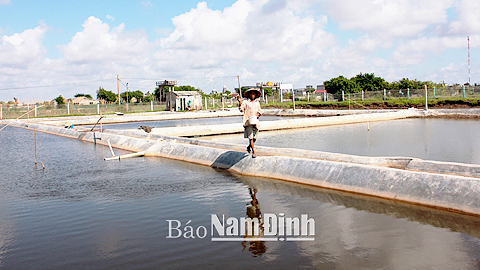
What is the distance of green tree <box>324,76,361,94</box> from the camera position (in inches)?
2492

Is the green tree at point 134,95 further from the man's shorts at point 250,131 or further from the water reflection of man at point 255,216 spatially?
the water reflection of man at point 255,216

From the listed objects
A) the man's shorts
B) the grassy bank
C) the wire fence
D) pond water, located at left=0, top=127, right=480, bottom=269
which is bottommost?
pond water, located at left=0, top=127, right=480, bottom=269

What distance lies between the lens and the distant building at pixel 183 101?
56062 millimetres

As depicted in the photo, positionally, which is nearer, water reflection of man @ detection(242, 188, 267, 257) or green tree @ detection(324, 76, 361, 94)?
water reflection of man @ detection(242, 188, 267, 257)

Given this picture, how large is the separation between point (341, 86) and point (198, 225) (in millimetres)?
61120

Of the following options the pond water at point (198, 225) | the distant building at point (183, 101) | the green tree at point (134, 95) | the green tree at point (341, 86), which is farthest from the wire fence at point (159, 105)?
the green tree at point (134, 95)

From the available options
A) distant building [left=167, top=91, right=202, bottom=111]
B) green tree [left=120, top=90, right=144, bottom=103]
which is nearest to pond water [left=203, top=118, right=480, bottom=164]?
distant building [left=167, top=91, right=202, bottom=111]

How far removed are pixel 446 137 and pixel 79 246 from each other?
17.4 m

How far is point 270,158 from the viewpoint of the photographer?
406 inches

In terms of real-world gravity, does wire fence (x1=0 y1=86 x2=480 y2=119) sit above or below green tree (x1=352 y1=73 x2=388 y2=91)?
below

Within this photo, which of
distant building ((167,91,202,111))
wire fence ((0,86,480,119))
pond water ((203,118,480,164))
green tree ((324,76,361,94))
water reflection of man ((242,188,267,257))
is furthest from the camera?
green tree ((324,76,361,94))

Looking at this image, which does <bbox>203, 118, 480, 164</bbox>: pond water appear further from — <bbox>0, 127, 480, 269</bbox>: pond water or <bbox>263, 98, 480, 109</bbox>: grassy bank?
<bbox>263, 98, 480, 109</bbox>: grassy bank

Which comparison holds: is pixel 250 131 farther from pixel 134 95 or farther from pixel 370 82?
pixel 134 95

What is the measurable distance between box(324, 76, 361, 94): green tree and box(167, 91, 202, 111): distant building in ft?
74.5
